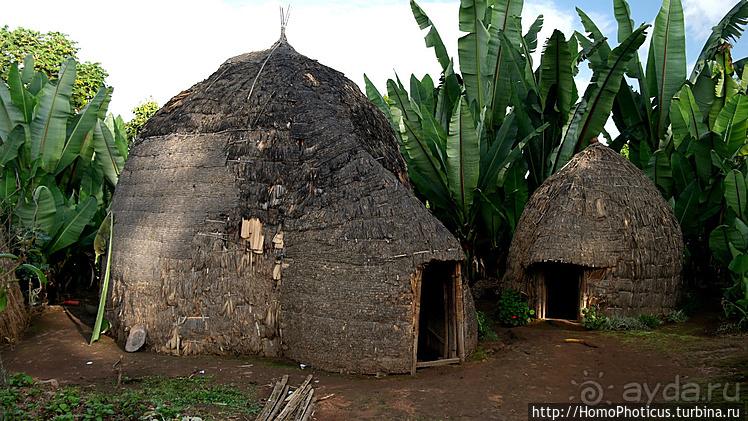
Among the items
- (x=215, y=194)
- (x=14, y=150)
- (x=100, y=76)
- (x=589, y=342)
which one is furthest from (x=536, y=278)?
(x=100, y=76)

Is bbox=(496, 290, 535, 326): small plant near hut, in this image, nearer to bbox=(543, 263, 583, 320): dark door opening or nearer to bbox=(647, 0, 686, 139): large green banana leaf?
bbox=(543, 263, 583, 320): dark door opening

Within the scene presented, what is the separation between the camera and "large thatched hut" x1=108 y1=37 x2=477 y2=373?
615 centimetres

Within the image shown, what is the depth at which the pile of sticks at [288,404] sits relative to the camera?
477 cm

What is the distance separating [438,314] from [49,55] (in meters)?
13.3

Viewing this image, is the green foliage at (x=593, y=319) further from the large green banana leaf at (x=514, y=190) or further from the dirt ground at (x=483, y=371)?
the large green banana leaf at (x=514, y=190)

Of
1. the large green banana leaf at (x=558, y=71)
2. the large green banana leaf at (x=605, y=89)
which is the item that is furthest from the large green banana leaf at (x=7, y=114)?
the large green banana leaf at (x=605, y=89)

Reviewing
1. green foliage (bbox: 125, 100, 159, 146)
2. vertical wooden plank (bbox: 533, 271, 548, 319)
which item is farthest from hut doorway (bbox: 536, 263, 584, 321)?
green foliage (bbox: 125, 100, 159, 146)

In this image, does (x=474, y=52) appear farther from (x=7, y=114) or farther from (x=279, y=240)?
(x=7, y=114)

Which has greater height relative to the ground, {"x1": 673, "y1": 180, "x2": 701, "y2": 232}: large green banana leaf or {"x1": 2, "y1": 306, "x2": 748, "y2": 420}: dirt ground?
{"x1": 673, "y1": 180, "x2": 701, "y2": 232}: large green banana leaf

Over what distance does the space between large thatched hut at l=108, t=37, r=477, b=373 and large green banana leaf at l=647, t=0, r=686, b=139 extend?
22.8 ft

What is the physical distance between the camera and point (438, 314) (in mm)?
7711

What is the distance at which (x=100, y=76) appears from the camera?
50.9 ft

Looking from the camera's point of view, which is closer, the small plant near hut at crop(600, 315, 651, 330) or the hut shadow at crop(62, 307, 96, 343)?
the hut shadow at crop(62, 307, 96, 343)

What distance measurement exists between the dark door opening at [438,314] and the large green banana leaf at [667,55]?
6744 millimetres
